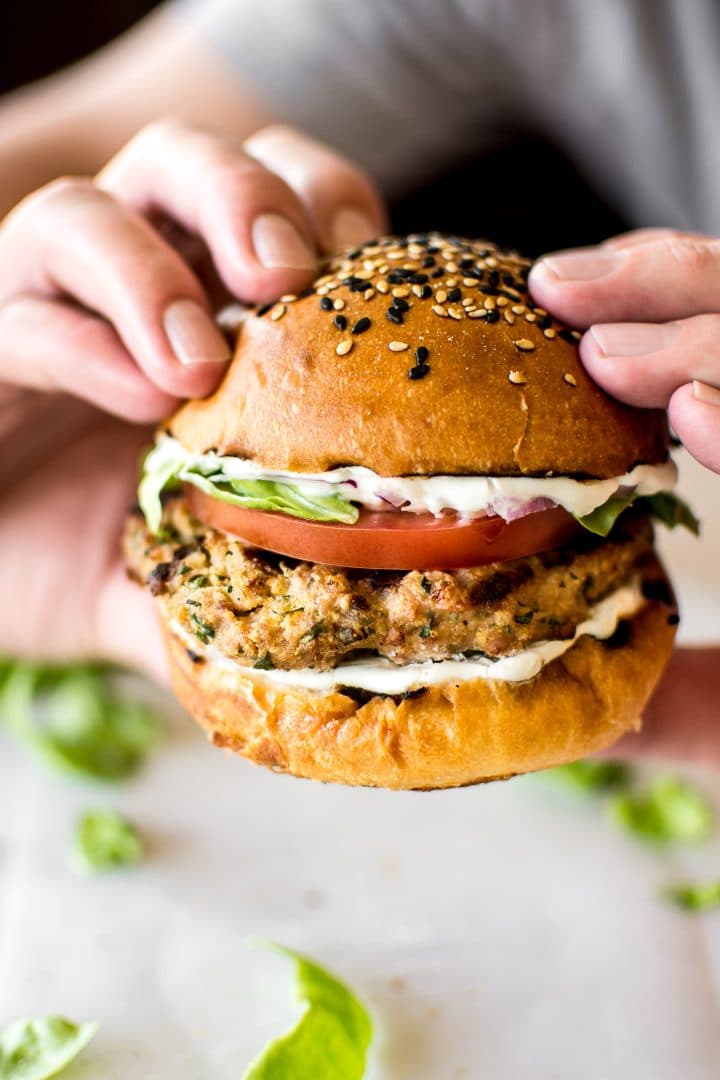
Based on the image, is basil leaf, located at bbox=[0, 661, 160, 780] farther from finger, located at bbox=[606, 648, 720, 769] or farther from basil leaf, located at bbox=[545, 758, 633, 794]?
finger, located at bbox=[606, 648, 720, 769]

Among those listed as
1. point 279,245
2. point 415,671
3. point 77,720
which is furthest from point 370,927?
point 279,245

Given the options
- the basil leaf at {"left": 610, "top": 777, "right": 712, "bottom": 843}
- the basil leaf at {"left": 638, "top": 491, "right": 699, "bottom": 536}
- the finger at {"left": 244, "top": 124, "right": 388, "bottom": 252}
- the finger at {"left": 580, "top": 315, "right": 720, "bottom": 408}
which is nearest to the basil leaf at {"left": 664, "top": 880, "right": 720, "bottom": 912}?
the basil leaf at {"left": 610, "top": 777, "right": 712, "bottom": 843}

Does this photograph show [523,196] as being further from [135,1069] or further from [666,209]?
[135,1069]

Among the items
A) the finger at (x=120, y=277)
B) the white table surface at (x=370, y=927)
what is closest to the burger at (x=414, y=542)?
the finger at (x=120, y=277)

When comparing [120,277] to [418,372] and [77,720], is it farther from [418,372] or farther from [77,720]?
[77,720]

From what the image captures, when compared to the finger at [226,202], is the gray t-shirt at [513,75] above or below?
below

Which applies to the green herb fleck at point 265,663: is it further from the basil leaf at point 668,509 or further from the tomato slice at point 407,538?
the basil leaf at point 668,509
